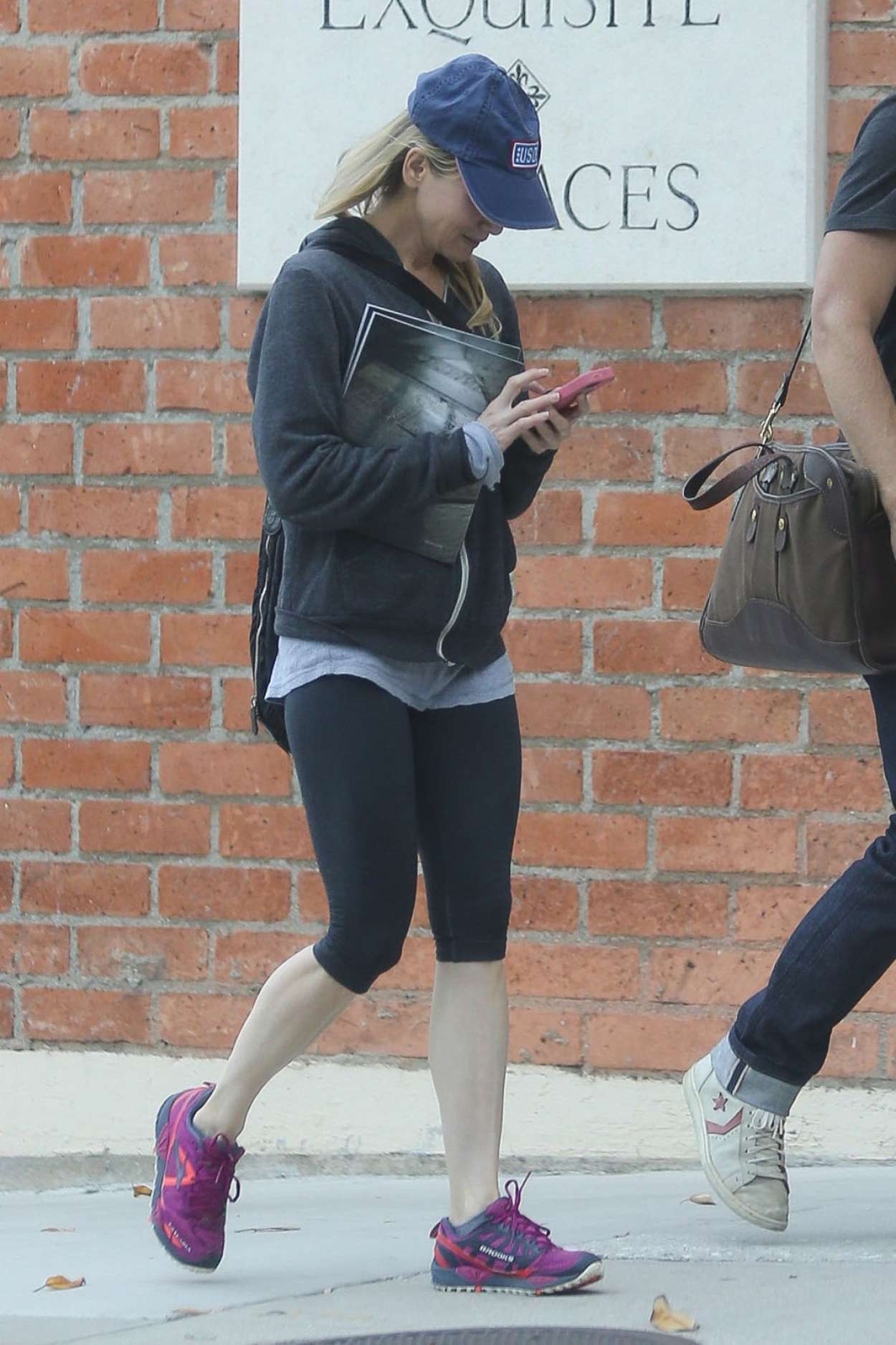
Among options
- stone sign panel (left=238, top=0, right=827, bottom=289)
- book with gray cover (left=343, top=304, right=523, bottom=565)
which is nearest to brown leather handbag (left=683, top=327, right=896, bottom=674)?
book with gray cover (left=343, top=304, right=523, bottom=565)

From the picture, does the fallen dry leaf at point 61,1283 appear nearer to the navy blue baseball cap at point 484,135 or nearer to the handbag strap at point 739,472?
the handbag strap at point 739,472

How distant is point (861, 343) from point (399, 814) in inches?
34.4

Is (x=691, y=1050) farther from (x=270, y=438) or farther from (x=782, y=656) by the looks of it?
(x=270, y=438)

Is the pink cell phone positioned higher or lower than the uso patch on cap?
lower

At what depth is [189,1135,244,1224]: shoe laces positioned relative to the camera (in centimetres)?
272

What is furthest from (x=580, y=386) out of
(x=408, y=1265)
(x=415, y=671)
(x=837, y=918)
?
(x=408, y=1265)

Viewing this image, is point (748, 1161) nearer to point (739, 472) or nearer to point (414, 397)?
point (739, 472)

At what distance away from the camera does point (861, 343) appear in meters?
2.64

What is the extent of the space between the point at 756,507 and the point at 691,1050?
1292 millimetres

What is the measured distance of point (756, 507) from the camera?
110 inches

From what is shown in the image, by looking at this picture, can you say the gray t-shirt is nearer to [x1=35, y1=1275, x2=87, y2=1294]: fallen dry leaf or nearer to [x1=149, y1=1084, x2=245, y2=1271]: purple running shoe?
[x1=149, y1=1084, x2=245, y2=1271]: purple running shoe

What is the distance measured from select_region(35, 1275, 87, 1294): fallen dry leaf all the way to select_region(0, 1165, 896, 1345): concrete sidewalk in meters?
0.01

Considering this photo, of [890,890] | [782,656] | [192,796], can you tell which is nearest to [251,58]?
[192,796]

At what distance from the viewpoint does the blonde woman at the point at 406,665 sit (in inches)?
101
